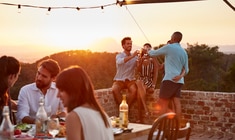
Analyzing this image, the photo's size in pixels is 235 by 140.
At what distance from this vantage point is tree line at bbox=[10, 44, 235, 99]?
9.59 metres

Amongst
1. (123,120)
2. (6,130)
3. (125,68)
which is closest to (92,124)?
(6,130)

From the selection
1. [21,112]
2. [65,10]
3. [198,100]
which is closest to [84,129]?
[21,112]

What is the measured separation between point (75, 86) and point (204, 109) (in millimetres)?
5421

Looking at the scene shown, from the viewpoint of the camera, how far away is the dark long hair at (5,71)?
3.96 m

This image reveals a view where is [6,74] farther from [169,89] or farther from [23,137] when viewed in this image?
[169,89]

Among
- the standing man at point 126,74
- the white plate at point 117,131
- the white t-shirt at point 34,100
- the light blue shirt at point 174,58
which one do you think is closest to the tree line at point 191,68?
the standing man at point 126,74

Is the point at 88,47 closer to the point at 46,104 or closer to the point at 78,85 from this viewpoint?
the point at 46,104

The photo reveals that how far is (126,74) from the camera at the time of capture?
332 inches

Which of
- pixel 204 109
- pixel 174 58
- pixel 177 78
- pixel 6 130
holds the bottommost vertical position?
pixel 204 109

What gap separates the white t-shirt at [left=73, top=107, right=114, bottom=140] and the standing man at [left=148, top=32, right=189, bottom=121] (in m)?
4.49

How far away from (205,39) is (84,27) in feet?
8.69

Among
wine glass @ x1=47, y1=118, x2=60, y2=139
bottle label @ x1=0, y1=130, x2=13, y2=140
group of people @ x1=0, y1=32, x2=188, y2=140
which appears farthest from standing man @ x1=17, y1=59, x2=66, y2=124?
bottle label @ x1=0, y1=130, x2=13, y2=140

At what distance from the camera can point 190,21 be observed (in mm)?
10562

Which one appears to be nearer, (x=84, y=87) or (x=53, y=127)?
(x=84, y=87)
